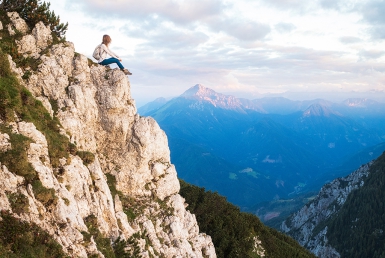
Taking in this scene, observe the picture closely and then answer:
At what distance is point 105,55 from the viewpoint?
36.6 meters

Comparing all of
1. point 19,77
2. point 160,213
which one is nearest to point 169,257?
point 160,213

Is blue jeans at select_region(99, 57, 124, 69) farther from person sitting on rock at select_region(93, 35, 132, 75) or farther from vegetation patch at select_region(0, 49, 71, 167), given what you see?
vegetation patch at select_region(0, 49, 71, 167)

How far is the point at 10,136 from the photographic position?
19.9 metres

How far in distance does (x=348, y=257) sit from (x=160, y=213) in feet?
588

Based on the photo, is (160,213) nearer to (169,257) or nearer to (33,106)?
(169,257)

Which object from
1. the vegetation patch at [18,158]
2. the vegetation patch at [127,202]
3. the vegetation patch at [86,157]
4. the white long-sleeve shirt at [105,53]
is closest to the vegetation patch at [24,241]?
the vegetation patch at [18,158]

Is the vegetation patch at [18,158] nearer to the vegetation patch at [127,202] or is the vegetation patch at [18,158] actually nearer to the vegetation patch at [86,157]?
the vegetation patch at [86,157]

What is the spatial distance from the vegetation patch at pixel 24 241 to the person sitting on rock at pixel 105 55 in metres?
25.0

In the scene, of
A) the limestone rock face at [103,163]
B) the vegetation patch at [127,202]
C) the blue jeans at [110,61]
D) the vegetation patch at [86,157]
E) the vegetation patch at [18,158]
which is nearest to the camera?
the vegetation patch at [18,158]

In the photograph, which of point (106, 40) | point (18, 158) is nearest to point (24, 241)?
point (18, 158)

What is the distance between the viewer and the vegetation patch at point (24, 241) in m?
14.7

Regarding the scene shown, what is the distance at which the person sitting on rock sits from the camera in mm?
34919

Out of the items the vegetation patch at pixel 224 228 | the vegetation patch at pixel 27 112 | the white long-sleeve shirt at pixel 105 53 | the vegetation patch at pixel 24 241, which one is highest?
the white long-sleeve shirt at pixel 105 53

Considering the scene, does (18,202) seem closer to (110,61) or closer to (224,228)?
(110,61)
